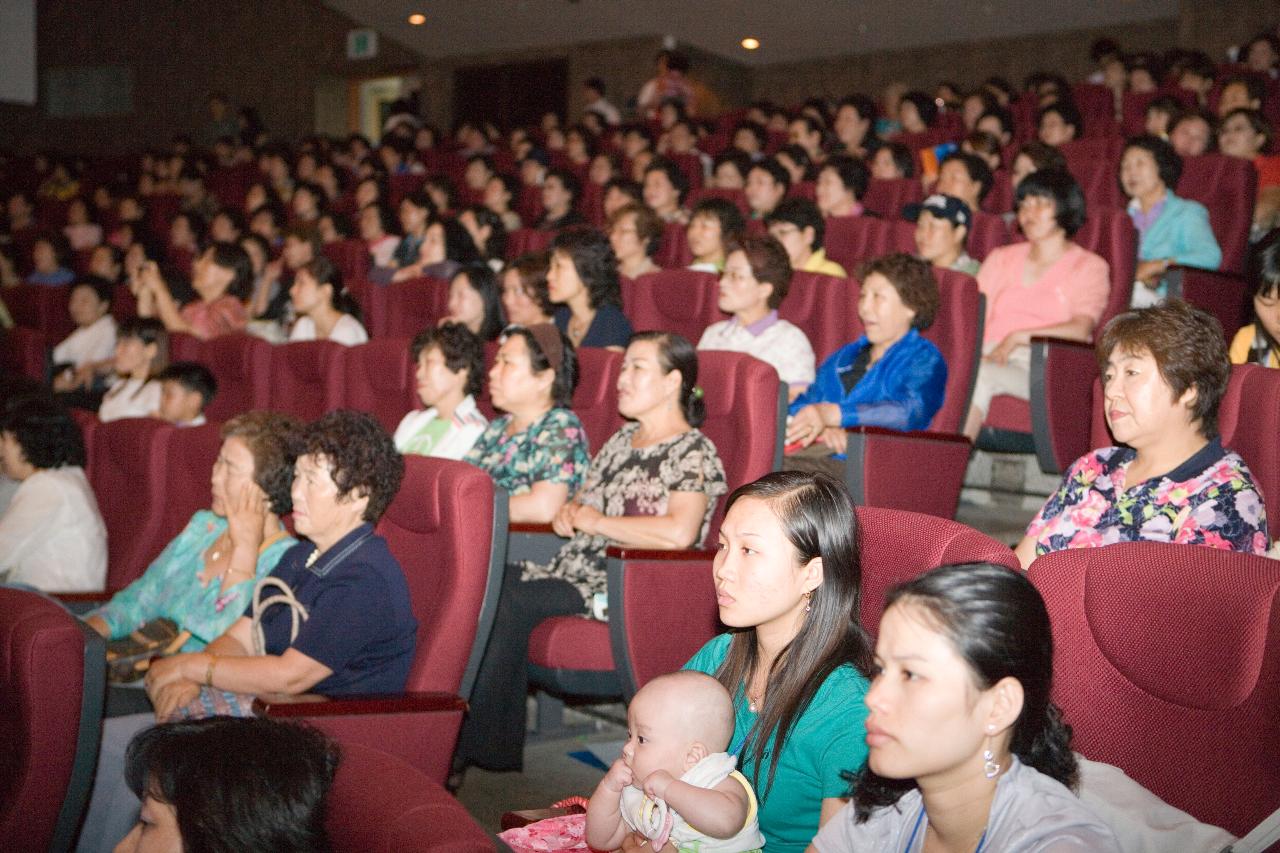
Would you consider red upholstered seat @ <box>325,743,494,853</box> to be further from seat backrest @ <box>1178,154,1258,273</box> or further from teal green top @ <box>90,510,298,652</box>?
seat backrest @ <box>1178,154,1258,273</box>

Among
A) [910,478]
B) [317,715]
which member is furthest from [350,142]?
[317,715]

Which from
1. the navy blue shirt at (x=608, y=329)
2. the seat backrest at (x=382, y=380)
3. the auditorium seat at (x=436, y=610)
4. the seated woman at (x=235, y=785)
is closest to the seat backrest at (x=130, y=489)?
the seat backrest at (x=382, y=380)

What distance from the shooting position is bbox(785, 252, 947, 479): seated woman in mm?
2707

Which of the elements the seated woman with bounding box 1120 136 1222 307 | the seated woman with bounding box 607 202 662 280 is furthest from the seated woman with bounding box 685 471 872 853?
the seated woman with bounding box 607 202 662 280

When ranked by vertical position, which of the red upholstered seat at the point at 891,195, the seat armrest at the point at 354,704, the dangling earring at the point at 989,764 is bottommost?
the seat armrest at the point at 354,704

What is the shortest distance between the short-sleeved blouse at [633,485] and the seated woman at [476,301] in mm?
945

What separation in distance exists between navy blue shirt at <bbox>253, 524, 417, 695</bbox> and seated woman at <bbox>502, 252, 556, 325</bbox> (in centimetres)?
147

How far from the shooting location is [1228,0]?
725 centimetres

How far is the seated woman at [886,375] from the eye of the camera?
8.88 feet

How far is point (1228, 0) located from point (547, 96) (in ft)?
15.5

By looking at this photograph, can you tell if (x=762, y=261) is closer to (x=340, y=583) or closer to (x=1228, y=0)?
(x=340, y=583)

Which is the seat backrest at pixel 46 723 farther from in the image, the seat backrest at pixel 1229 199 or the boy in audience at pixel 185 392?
the seat backrest at pixel 1229 199

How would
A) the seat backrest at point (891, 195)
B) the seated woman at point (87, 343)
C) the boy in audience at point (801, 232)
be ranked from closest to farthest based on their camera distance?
1. the boy in audience at point (801, 232)
2. the seated woman at point (87, 343)
3. the seat backrest at point (891, 195)

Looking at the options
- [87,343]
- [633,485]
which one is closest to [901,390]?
[633,485]
